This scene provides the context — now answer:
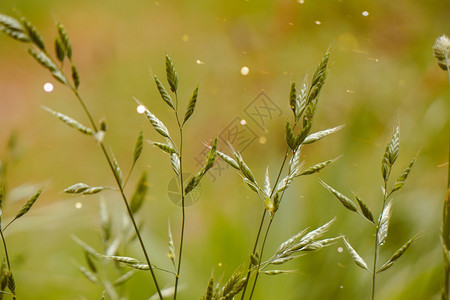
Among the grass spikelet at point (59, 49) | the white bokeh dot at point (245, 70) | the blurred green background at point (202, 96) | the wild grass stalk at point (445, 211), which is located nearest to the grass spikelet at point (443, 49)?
the wild grass stalk at point (445, 211)

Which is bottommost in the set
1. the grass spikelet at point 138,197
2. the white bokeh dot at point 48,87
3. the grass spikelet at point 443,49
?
the grass spikelet at point 138,197

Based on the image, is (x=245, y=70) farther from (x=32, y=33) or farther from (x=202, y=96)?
(x=32, y=33)

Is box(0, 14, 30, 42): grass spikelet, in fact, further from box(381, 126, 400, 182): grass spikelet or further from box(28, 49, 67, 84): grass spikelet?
box(381, 126, 400, 182): grass spikelet

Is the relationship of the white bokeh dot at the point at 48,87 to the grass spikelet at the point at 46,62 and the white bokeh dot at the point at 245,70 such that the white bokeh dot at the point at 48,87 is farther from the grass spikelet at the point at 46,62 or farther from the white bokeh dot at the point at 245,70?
the grass spikelet at the point at 46,62

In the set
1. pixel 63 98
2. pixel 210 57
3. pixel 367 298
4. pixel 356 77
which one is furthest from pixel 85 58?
pixel 367 298

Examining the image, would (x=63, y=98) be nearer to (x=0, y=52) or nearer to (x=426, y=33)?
(x=0, y=52)

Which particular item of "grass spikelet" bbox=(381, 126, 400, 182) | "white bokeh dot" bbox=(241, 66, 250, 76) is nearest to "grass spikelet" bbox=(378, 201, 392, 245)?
"grass spikelet" bbox=(381, 126, 400, 182)

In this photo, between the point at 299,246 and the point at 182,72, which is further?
the point at 182,72

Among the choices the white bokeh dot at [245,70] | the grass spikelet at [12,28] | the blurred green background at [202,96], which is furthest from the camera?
the white bokeh dot at [245,70]
